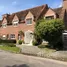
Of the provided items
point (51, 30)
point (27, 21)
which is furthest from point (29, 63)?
point (27, 21)

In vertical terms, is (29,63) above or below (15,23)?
below

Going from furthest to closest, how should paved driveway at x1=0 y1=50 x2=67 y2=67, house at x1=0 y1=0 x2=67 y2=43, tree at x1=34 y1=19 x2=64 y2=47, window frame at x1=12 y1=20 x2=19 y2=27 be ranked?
window frame at x1=12 y1=20 x2=19 y2=27 < house at x1=0 y1=0 x2=67 y2=43 < tree at x1=34 y1=19 x2=64 y2=47 < paved driveway at x1=0 y1=50 x2=67 y2=67

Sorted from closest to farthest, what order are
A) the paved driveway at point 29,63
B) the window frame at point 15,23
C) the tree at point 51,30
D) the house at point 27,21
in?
the paved driveway at point 29,63 → the tree at point 51,30 → the house at point 27,21 → the window frame at point 15,23

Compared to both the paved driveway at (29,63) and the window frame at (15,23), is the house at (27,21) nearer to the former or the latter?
the window frame at (15,23)

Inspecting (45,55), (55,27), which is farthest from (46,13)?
(45,55)

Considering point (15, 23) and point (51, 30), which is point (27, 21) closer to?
point (15, 23)

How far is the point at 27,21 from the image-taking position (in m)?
43.3

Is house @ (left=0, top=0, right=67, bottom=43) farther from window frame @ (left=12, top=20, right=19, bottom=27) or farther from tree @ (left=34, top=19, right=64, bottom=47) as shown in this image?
tree @ (left=34, top=19, right=64, bottom=47)

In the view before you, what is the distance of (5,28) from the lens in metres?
51.2

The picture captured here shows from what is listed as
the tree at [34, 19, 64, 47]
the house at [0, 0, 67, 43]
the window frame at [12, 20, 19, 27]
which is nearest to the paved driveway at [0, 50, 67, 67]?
the tree at [34, 19, 64, 47]

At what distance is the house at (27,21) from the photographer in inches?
1513

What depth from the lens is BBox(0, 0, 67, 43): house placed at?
38438 mm

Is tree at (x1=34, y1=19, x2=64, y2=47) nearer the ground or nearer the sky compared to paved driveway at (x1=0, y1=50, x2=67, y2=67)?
nearer the sky

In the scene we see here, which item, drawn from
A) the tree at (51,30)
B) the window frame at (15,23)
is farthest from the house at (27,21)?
the tree at (51,30)
